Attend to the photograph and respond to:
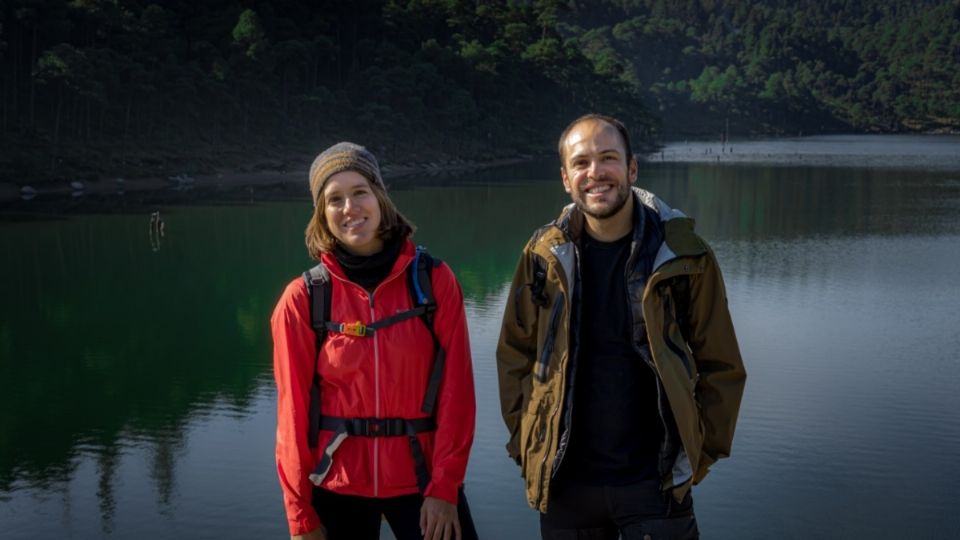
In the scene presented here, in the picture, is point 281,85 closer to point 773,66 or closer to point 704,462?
point 704,462

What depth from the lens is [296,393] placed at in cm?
280

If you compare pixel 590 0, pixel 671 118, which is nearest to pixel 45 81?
pixel 671 118

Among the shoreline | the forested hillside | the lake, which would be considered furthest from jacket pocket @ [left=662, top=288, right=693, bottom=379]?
the forested hillside

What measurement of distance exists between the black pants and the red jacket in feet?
0.13

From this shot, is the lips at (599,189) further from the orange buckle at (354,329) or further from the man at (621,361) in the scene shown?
the orange buckle at (354,329)

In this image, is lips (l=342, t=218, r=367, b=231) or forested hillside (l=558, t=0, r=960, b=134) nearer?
lips (l=342, t=218, r=367, b=231)

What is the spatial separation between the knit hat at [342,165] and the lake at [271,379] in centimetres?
478

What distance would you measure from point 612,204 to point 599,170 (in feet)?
0.35

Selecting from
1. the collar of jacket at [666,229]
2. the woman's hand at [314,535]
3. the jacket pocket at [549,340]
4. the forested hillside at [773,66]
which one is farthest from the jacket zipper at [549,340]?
the forested hillside at [773,66]

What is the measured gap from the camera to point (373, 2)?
65.6 metres

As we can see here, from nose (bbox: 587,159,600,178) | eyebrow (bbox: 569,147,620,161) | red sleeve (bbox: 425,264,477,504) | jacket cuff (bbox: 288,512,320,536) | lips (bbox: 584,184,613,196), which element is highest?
eyebrow (bbox: 569,147,620,161)

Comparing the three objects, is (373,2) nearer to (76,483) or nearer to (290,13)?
(290,13)

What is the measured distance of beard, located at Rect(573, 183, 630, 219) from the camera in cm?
280

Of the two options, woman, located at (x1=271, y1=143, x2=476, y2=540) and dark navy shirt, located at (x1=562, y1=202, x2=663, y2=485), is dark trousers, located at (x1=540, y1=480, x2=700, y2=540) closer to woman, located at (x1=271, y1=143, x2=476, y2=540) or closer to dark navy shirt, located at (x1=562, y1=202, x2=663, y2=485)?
dark navy shirt, located at (x1=562, y1=202, x2=663, y2=485)
